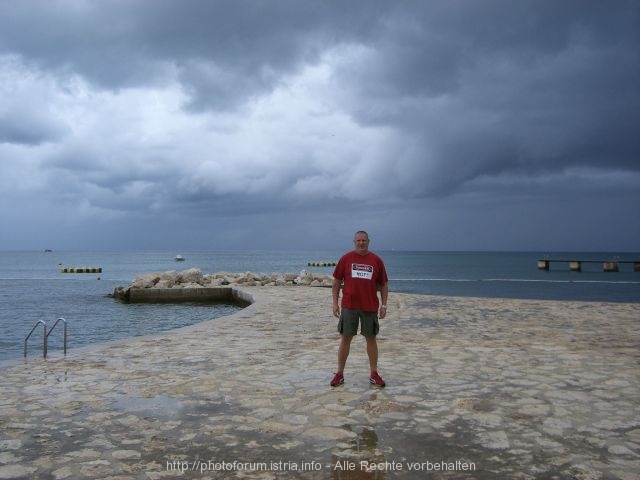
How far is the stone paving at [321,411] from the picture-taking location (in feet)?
12.1

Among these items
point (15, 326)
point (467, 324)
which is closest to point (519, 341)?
point (467, 324)

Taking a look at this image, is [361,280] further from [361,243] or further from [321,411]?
[321,411]

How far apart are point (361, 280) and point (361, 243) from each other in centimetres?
42

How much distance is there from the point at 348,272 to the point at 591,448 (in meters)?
2.87

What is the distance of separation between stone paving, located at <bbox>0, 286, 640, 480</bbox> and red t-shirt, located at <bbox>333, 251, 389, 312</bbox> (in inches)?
39.2

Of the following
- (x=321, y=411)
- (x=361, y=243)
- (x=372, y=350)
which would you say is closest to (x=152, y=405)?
(x=321, y=411)

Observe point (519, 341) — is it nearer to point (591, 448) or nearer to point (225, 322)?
point (591, 448)

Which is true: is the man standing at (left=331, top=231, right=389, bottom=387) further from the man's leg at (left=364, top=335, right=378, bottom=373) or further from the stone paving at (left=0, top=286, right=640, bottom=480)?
the stone paving at (left=0, top=286, right=640, bottom=480)

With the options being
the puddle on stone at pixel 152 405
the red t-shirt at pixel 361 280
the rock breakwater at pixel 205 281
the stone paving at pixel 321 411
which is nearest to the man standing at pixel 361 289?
the red t-shirt at pixel 361 280

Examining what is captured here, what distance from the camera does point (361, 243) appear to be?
5.75 metres

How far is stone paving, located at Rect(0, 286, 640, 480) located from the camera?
3699mm

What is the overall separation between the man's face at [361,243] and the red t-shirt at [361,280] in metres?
0.07

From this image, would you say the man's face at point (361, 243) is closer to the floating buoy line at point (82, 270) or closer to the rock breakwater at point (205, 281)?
the rock breakwater at point (205, 281)

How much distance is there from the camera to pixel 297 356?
781 cm
